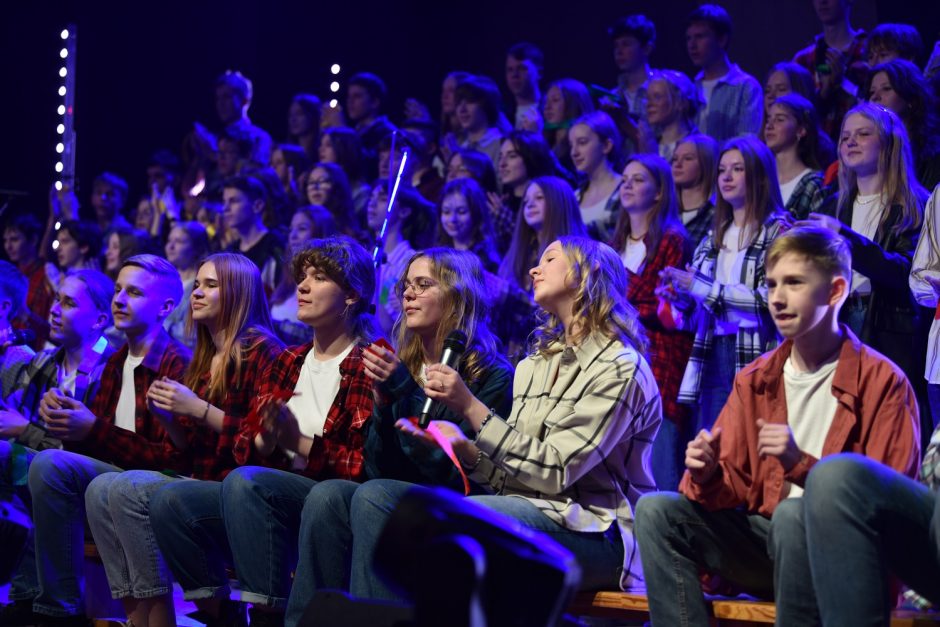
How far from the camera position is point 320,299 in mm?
3725

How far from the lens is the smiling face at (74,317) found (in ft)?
14.9

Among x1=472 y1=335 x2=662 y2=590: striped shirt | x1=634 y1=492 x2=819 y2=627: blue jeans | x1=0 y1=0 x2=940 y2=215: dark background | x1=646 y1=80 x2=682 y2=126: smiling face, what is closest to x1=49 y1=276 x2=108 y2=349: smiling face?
x1=472 y1=335 x2=662 y2=590: striped shirt

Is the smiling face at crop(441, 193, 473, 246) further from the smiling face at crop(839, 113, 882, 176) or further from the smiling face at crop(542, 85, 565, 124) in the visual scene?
the smiling face at crop(839, 113, 882, 176)

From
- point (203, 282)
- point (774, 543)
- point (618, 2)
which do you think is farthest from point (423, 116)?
point (774, 543)

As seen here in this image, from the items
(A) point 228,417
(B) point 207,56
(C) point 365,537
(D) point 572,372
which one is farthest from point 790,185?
(B) point 207,56

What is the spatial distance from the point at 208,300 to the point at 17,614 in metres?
1.19

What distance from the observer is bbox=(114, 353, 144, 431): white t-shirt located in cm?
414

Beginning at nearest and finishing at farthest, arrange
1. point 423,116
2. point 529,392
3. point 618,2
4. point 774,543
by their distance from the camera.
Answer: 1. point 774,543
2. point 529,392
3. point 423,116
4. point 618,2

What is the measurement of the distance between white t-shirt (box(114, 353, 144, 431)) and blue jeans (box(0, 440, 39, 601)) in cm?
34

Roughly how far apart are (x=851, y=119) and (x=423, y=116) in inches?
143

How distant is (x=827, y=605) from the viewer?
222 centimetres

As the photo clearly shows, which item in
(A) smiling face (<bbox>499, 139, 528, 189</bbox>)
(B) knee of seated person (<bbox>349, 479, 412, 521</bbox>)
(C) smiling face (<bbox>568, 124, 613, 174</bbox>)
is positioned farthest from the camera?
(A) smiling face (<bbox>499, 139, 528, 189</bbox>)

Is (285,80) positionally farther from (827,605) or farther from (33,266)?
(827,605)

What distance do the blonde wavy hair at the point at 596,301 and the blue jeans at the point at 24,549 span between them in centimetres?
192
